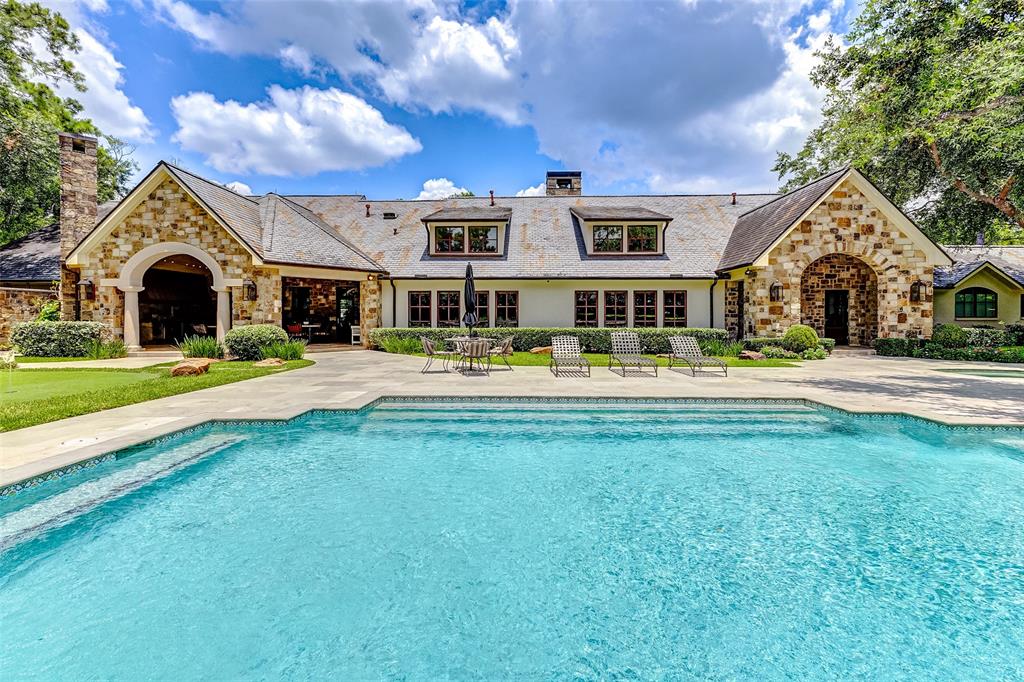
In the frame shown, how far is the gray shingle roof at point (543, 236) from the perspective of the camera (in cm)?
2023

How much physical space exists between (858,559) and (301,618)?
14.9 ft

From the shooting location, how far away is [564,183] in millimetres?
27844

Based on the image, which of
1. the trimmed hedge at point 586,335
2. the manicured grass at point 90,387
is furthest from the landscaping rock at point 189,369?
the trimmed hedge at point 586,335

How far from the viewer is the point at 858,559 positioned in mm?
3855

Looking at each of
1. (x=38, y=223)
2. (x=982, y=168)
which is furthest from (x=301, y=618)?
(x=38, y=223)

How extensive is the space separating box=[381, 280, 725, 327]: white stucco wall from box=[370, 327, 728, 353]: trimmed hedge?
1040mm

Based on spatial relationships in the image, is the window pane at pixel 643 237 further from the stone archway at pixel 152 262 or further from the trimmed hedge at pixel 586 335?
the stone archway at pixel 152 262

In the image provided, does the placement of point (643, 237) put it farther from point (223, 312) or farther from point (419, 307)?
point (223, 312)

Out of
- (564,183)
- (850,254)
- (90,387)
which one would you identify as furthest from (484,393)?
(564,183)

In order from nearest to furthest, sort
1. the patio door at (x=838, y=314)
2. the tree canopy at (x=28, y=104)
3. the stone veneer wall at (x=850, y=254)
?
the stone veneer wall at (x=850, y=254) → the patio door at (x=838, y=314) → the tree canopy at (x=28, y=104)

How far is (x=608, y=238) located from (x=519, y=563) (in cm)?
1930

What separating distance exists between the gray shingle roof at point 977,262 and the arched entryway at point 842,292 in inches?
131

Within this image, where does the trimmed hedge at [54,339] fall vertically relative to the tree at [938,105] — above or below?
below

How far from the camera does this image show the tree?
40.5 ft
